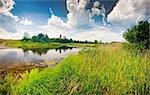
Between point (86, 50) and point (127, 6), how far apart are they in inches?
22.6

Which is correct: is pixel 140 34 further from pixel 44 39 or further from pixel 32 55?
pixel 32 55

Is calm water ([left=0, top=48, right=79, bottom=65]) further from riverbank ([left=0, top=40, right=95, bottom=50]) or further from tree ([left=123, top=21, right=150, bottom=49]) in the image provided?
tree ([left=123, top=21, right=150, bottom=49])

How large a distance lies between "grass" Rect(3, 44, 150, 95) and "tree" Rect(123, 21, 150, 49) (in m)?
0.27

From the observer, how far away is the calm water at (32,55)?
303 centimetres

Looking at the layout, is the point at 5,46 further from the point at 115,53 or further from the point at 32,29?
the point at 115,53

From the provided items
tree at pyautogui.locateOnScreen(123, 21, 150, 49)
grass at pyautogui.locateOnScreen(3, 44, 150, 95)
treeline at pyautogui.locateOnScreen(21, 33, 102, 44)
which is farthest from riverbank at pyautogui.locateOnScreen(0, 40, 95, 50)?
tree at pyautogui.locateOnScreen(123, 21, 150, 49)

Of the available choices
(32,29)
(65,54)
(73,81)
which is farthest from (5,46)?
(73,81)

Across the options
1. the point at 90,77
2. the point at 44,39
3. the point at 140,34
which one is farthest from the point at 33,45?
the point at 140,34

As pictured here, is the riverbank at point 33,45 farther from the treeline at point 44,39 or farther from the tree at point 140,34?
the tree at point 140,34

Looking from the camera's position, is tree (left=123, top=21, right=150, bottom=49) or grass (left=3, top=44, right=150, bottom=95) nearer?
grass (left=3, top=44, right=150, bottom=95)

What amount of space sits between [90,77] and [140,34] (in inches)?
30.4

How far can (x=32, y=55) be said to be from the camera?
3068 millimetres

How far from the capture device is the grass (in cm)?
278

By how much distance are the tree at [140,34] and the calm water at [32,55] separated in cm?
52
